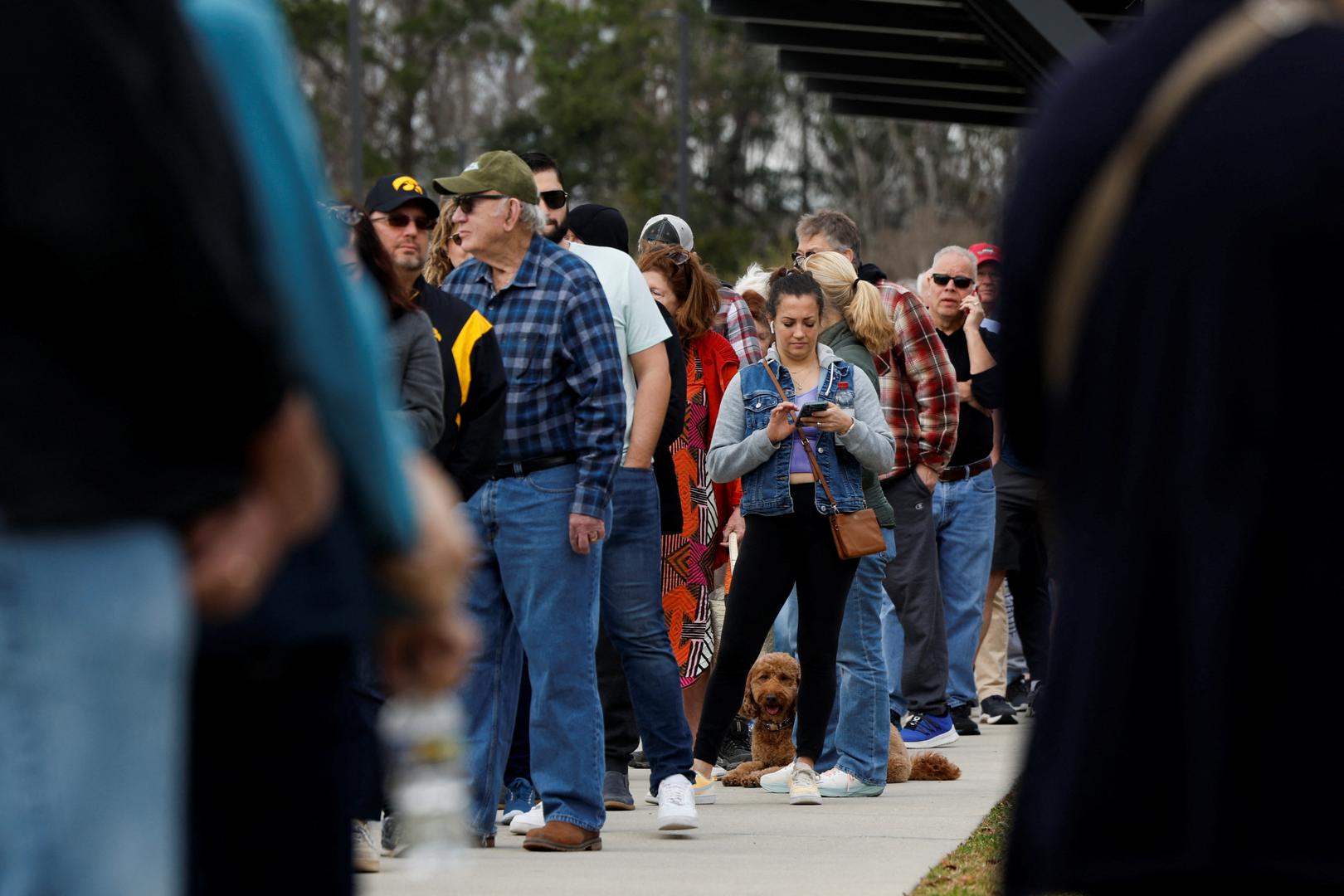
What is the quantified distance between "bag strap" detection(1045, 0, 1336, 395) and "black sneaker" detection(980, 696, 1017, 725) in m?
9.28

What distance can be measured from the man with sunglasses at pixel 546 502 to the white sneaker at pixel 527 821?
54 centimetres

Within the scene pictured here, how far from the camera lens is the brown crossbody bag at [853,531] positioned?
7.49 metres

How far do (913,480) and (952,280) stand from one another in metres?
1.49

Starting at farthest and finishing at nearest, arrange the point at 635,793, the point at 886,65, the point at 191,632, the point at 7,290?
the point at 886,65 < the point at 635,793 < the point at 191,632 < the point at 7,290

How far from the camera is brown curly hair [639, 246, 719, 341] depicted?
27.7 feet

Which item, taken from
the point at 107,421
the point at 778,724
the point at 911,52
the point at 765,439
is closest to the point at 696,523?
the point at 778,724

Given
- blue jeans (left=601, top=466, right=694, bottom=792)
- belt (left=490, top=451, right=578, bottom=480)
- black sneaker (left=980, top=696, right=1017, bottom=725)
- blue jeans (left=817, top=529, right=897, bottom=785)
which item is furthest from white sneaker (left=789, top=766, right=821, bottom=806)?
black sneaker (left=980, top=696, right=1017, bottom=725)

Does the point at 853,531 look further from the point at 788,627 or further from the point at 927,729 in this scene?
the point at 927,729

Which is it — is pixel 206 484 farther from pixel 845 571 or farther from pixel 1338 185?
pixel 845 571

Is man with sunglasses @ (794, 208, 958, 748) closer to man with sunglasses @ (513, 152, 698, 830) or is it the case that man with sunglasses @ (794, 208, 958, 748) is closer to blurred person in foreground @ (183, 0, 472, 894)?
man with sunglasses @ (513, 152, 698, 830)

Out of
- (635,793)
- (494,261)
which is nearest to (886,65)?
(635,793)

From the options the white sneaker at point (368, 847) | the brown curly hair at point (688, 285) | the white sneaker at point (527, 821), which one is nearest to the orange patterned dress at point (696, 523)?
the brown curly hair at point (688, 285)

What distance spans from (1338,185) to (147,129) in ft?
3.64

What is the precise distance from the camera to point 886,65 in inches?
541
